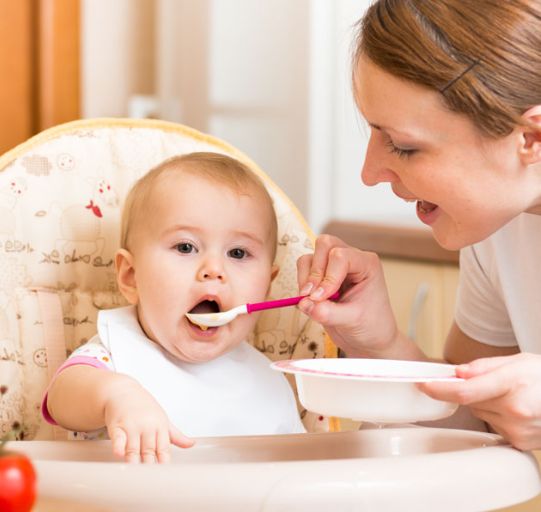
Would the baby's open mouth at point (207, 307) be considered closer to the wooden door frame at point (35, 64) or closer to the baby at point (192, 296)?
the baby at point (192, 296)

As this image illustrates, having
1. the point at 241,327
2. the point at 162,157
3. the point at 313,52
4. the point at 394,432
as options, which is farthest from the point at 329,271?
the point at 313,52

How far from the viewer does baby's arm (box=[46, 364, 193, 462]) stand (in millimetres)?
943

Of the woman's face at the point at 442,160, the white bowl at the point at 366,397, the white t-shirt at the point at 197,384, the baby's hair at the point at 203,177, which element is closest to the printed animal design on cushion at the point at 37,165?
the baby's hair at the point at 203,177

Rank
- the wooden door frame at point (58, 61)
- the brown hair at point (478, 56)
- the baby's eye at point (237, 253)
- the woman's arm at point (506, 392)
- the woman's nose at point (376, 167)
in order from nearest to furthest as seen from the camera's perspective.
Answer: the woman's arm at point (506, 392), the brown hair at point (478, 56), the woman's nose at point (376, 167), the baby's eye at point (237, 253), the wooden door frame at point (58, 61)

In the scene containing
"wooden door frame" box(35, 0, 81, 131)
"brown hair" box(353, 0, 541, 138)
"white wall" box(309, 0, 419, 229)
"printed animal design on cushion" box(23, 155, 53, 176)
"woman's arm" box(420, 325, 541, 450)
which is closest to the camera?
"woman's arm" box(420, 325, 541, 450)

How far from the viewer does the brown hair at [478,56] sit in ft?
3.43

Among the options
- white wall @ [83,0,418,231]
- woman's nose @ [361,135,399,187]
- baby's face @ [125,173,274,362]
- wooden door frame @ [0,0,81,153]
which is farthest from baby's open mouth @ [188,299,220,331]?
wooden door frame @ [0,0,81,153]

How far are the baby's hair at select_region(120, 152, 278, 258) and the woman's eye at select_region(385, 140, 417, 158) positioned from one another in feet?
0.72

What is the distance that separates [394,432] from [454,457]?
0.70 feet

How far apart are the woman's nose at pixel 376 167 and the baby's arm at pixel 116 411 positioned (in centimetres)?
35

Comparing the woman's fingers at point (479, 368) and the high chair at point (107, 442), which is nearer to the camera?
the high chair at point (107, 442)

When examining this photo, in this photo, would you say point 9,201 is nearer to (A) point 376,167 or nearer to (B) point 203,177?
(B) point 203,177

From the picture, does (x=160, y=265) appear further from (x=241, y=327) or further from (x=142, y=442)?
(x=142, y=442)

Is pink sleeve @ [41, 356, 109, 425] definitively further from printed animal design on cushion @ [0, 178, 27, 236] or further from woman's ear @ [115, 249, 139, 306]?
printed animal design on cushion @ [0, 178, 27, 236]
